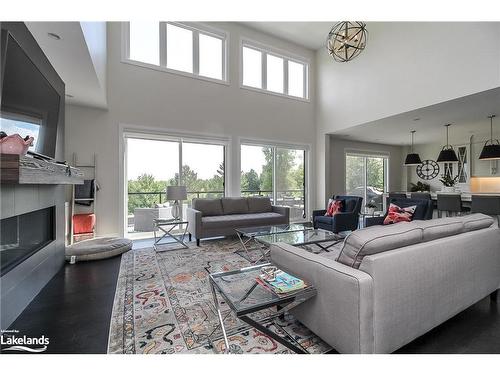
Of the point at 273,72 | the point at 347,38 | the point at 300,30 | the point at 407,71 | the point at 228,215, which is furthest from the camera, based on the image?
the point at 273,72

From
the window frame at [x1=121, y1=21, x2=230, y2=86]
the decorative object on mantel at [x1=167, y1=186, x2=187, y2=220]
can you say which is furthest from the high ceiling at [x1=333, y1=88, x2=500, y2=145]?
the decorative object on mantel at [x1=167, y1=186, x2=187, y2=220]

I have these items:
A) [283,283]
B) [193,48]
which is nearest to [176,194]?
[283,283]

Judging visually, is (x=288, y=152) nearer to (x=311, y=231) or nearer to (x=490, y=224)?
(x=311, y=231)

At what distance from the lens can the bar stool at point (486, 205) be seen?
4.09 metres

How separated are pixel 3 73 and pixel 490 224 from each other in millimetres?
4076

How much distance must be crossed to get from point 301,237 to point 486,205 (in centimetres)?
363

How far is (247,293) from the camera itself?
5.07 ft

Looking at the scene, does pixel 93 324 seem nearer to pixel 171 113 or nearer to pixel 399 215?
pixel 399 215

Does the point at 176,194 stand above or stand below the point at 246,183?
below

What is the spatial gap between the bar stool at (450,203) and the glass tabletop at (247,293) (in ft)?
16.0

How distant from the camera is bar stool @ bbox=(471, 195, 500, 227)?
4.09 meters

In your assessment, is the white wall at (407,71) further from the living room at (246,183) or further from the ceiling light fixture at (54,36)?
the ceiling light fixture at (54,36)

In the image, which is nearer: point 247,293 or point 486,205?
point 247,293
